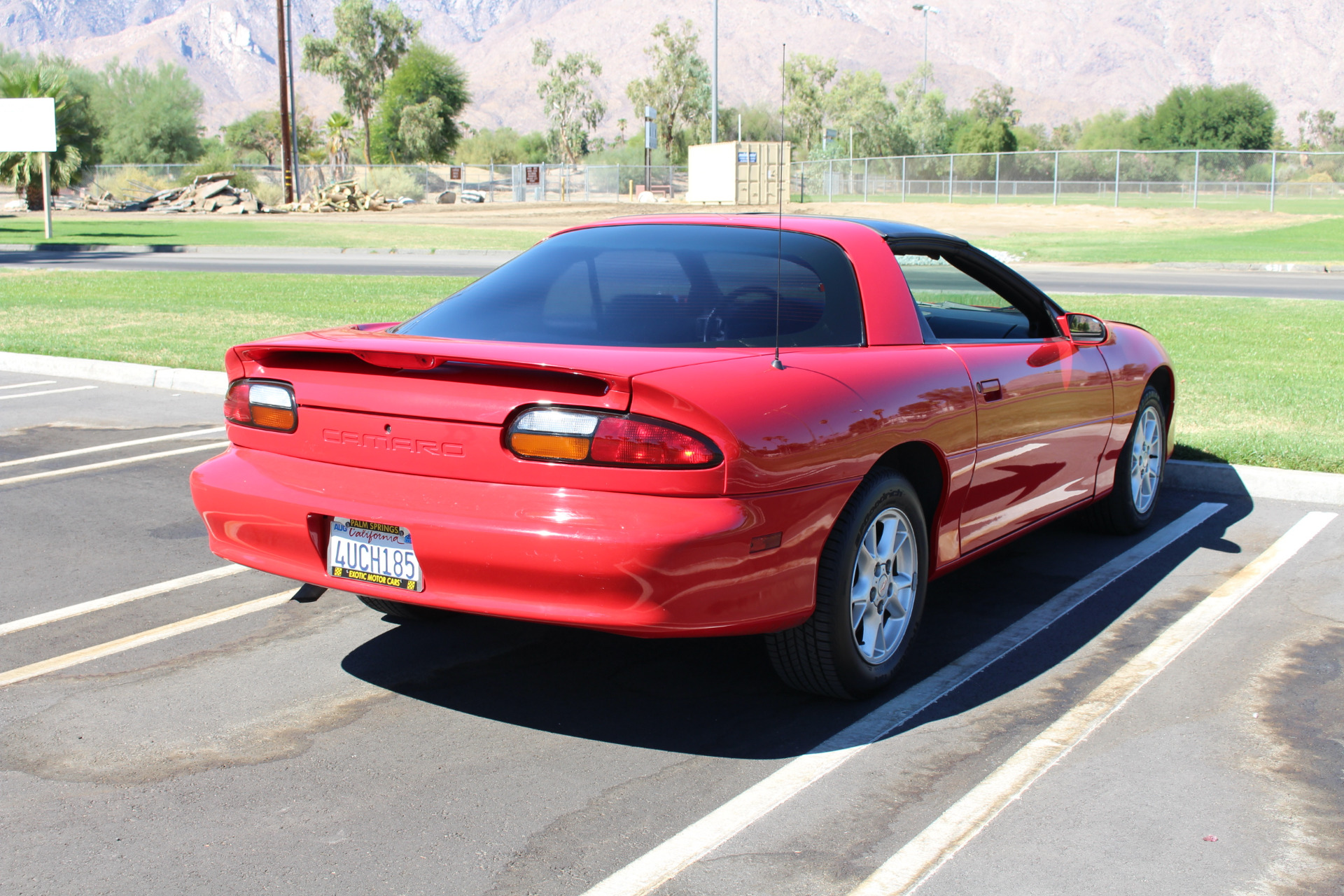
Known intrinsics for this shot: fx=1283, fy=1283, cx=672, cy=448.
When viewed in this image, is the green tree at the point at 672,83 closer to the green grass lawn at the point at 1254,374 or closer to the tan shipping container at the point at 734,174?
the tan shipping container at the point at 734,174

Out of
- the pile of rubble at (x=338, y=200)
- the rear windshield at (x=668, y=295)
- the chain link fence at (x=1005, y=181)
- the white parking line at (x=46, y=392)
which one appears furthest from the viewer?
the pile of rubble at (x=338, y=200)

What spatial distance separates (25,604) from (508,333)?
237 cm

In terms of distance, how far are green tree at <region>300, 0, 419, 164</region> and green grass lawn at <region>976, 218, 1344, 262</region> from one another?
7208 cm

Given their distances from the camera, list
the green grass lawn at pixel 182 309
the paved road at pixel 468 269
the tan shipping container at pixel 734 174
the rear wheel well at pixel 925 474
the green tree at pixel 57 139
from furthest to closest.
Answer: the tan shipping container at pixel 734 174
the green tree at pixel 57 139
the paved road at pixel 468 269
the green grass lawn at pixel 182 309
the rear wheel well at pixel 925 474

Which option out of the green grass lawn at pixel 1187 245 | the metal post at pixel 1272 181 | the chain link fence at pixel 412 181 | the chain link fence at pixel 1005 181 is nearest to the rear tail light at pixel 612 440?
the green grass lawn at pixel 1187 245

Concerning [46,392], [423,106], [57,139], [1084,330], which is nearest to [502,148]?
[423,106]

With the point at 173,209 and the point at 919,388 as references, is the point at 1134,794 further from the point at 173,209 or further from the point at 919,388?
the point at 173,209

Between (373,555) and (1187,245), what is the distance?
3171 centimetres

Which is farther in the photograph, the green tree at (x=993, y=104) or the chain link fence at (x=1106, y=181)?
the green tree at (x=993, y=104)

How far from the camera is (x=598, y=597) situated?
11.1 feet

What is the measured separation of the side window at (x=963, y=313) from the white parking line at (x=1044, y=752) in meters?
1.26

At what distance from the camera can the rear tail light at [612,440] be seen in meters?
3.35

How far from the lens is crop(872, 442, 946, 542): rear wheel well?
4.14m

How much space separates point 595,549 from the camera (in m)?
3.32
